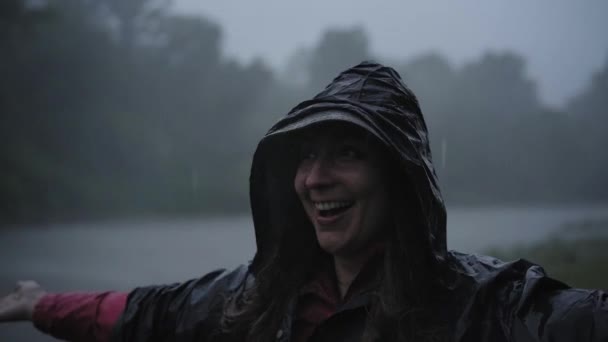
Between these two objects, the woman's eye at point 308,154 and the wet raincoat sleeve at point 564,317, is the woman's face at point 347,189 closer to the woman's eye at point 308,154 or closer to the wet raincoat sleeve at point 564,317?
the woman's eye at point 308,154

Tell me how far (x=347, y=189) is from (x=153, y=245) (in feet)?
10.6

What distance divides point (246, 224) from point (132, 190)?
1.42m

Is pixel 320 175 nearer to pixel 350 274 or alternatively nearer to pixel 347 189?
pixel 347 189

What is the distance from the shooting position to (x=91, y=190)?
498cm

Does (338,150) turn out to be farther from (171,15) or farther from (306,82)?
(171,15)

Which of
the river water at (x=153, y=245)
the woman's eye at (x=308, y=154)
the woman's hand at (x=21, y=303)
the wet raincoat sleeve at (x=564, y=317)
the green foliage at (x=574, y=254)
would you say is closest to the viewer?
the wet raincoat sleeve at (x=564, y=317)

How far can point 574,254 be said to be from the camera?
3266 millimetres

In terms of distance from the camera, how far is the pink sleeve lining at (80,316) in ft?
7.04

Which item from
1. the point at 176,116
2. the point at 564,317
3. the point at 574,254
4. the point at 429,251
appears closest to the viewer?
the point at 564,317

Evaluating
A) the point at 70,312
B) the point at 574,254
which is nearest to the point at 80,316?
the point at 70,312

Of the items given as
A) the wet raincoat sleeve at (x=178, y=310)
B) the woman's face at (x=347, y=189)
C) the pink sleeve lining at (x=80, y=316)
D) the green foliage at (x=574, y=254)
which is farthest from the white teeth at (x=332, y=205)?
the green foliage at (x=574, y=254)

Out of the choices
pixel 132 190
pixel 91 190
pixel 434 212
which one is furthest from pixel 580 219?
pixel 91 190

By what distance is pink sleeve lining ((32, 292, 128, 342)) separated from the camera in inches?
84.5

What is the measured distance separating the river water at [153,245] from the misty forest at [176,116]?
0.72ft
